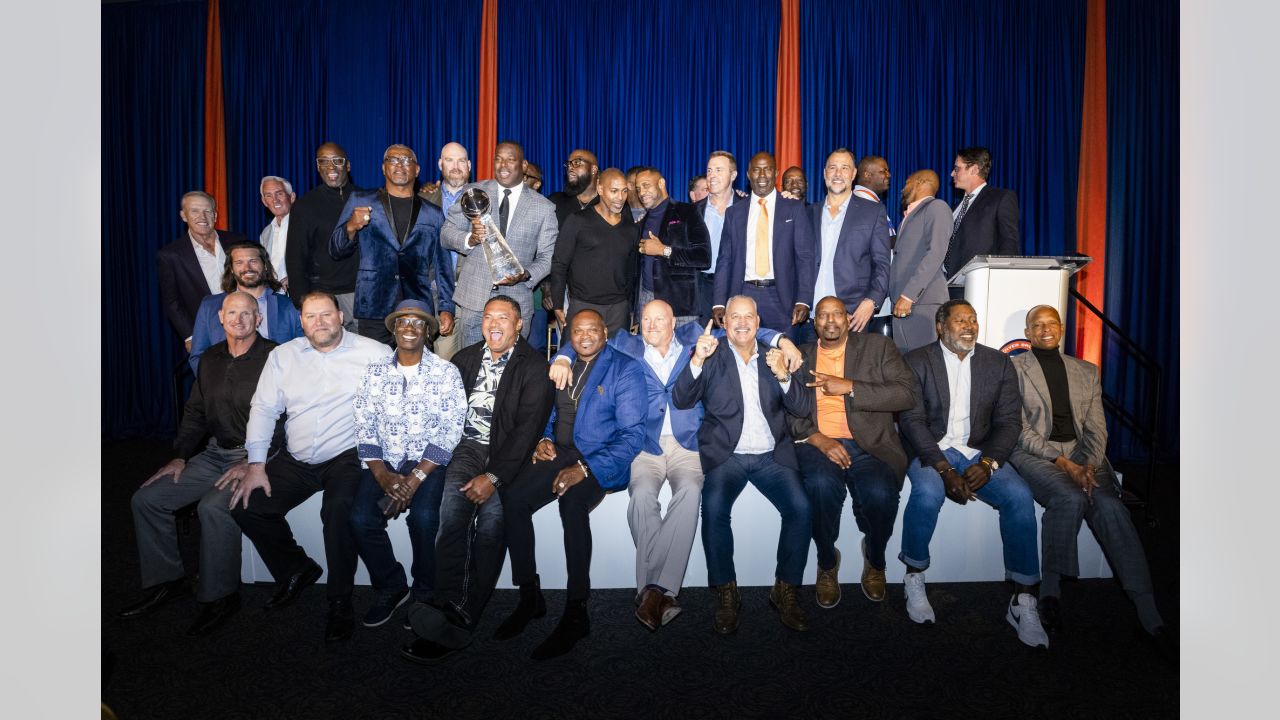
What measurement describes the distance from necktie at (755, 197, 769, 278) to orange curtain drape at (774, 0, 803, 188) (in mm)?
2844

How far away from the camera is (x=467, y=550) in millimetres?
3168

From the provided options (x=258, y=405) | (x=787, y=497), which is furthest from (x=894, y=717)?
(x=258, y=405)

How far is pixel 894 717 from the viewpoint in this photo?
8.20ft

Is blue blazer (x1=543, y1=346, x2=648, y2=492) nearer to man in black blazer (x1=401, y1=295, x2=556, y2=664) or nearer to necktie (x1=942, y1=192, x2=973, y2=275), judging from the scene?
man in black blazer (x1=401, y1=295, x2=556, y2=664)

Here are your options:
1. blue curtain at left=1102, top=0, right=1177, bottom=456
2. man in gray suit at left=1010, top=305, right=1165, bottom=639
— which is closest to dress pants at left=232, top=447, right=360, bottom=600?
man in gray suit at left=1010, top=305, right=1165, bottom=639

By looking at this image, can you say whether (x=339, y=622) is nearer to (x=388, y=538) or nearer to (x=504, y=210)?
(x=388, y=538)

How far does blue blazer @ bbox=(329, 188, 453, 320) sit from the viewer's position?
4246 mm

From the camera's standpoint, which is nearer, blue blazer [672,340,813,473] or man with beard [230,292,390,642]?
man with beard [230,292,390,642]

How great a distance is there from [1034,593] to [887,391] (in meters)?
1.11

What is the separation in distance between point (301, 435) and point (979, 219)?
13.7ft

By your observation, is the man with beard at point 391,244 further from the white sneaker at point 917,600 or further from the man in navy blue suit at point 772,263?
the white sneaker at point 917,600

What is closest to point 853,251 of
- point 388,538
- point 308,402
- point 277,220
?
point 388,538

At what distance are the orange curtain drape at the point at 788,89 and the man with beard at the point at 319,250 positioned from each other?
416cm

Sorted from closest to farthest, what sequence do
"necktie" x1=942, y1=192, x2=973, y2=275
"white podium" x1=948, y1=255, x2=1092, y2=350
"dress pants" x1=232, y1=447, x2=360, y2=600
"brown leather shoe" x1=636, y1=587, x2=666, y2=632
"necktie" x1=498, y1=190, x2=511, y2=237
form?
"brown leather shoe" x1=636, y1=587, x2=666, y2=632 → "dress pants" x1=232, y1=447, x2=360, y2=600 → "white podium" x1=948, y1=255, x2=1092, y2=350 → "necktie" x1=498, y1=190, x2=511, y2=237 → "necktie" x1=942, y1=192, x2=973, y2=275
